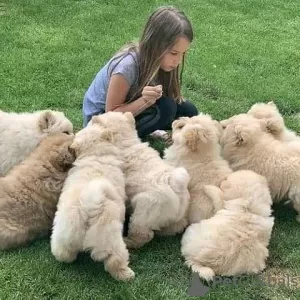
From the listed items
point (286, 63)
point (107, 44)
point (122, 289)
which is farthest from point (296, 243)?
point (107, 44)

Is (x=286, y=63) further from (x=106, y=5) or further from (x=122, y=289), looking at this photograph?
(x=122, y=289)

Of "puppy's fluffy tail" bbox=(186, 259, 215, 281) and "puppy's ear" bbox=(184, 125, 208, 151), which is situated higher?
"puppy's ear" bbox=(184, 125, 208, 151)

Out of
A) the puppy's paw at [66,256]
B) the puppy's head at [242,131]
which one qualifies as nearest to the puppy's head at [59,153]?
the puppy's paw at [66,256]

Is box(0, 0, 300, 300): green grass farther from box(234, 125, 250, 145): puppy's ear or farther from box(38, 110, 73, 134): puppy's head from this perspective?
box(38, 110, 73, 134): puppy's head

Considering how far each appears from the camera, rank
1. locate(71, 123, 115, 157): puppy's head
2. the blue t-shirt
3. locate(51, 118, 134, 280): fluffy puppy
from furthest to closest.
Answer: the blue t-shirt < locate(71, 123, 115, 157): puppy's head < locate(51, 118, 134, 280): fluffy puppy

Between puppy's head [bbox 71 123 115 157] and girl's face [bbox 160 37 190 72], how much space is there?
989 mm

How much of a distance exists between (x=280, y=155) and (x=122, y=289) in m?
1.59

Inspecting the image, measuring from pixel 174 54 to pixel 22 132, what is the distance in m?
1.40

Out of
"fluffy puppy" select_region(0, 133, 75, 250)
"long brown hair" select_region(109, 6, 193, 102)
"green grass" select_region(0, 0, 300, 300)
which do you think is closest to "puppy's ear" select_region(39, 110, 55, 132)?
"fluffy puppy" select_region(0, 133, 75, 250)

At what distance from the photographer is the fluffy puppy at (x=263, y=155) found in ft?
12.9

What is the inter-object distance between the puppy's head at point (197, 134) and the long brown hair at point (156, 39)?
681mm

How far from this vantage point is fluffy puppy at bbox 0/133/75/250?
3.45 meters

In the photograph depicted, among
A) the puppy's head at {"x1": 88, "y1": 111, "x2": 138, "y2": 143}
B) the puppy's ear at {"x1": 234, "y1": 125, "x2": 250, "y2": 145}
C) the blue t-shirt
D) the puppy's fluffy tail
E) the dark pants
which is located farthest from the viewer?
the dark pants

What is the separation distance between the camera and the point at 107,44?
24.6 feet
